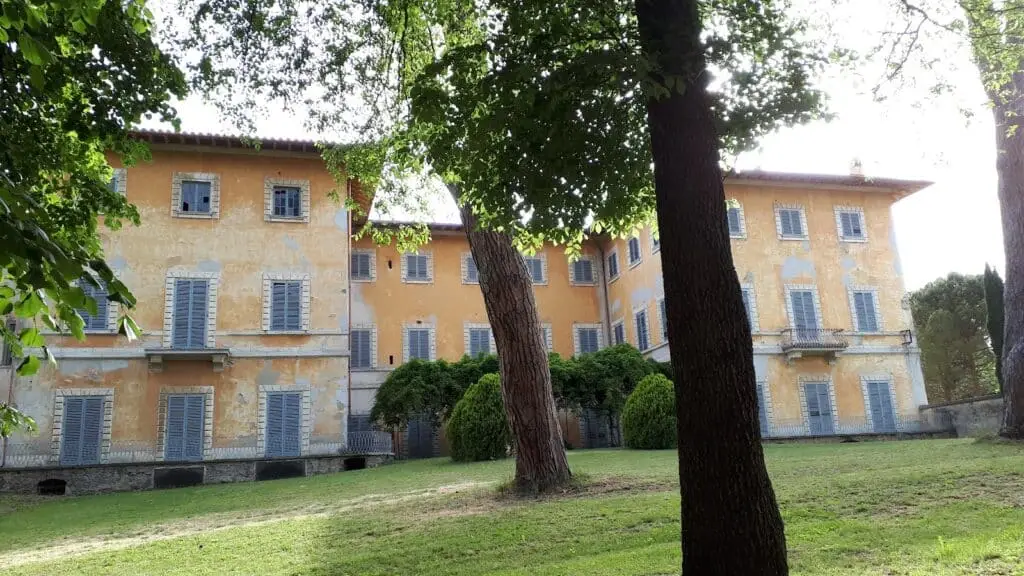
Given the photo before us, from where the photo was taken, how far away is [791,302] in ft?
89.1

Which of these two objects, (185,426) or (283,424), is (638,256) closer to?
(283,424)

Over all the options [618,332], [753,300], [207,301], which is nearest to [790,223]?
[753,300]

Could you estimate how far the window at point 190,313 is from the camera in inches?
830

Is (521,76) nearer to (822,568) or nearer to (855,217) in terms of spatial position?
(822,568)

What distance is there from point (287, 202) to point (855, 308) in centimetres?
2054

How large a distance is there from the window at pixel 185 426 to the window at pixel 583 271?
15653 millimetres

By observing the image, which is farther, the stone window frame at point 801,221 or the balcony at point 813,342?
the stone window frame at point 801,221

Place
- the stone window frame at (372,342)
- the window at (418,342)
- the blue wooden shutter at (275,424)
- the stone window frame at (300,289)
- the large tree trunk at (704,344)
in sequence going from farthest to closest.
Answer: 1. the window at (418,342)
2. the stone window frame at (372,342)
3. the stone window frame at (300,289)
4. the blue wooden shutter at (275,424)
5. the large tree trunk at (704,344)

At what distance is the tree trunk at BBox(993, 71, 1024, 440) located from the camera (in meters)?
12.8

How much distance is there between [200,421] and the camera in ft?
67.8

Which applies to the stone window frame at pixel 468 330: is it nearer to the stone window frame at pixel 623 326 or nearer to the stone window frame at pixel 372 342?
the stone window frame at pixel 372 342

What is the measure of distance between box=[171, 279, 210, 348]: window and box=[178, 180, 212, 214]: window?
223cm

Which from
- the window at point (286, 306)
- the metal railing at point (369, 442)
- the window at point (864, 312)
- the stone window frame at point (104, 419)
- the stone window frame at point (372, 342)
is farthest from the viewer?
the window at point (864, 312)

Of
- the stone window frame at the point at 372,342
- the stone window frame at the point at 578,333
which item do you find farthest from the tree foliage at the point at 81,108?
the stone window frame at the point at 578,333
